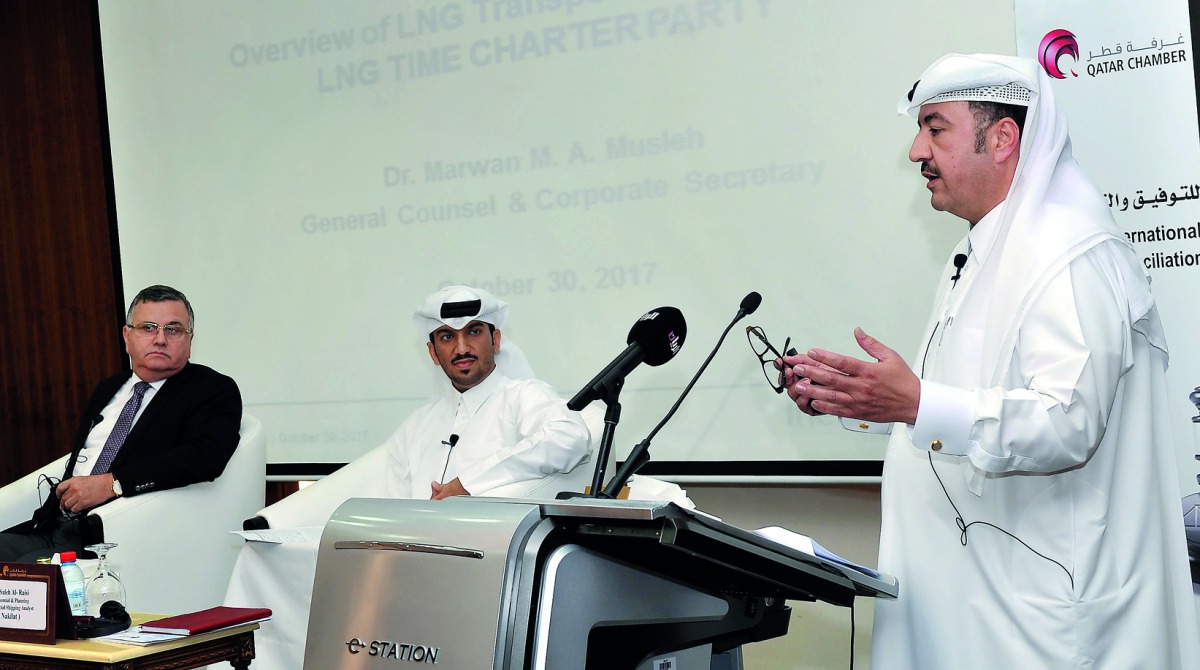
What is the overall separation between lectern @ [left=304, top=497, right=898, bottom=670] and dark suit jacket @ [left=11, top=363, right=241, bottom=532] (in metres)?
2.49

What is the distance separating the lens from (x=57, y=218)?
518 centimetres

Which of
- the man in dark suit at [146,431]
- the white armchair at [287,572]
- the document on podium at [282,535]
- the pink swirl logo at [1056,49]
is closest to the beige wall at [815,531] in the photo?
the white armchair at [287,572]

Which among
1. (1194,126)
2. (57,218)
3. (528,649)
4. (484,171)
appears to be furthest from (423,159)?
(528,649)

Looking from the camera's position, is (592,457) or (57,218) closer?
(592,457)

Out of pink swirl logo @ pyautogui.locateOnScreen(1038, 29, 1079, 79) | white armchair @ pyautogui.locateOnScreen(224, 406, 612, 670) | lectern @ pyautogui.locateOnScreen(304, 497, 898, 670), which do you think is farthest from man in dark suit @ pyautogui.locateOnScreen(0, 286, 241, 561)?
pink swirl logo @ pyautogui.locateOnScreen(1038, 29, 1079, 79)

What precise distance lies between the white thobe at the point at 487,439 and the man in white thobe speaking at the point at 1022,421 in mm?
1544

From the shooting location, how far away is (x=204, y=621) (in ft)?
8.50

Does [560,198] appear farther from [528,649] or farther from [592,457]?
[528,649]

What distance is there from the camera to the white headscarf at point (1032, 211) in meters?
1.78

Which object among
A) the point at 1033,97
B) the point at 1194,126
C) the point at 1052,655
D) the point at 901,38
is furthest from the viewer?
the point at 901,38

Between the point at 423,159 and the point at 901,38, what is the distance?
185cm

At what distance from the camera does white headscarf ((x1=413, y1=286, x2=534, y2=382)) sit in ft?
12.0

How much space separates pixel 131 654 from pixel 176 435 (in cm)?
162

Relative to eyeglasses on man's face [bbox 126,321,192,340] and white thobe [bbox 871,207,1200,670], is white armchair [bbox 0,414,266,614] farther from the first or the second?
white thobe [bbox 871,207,1200,670]
